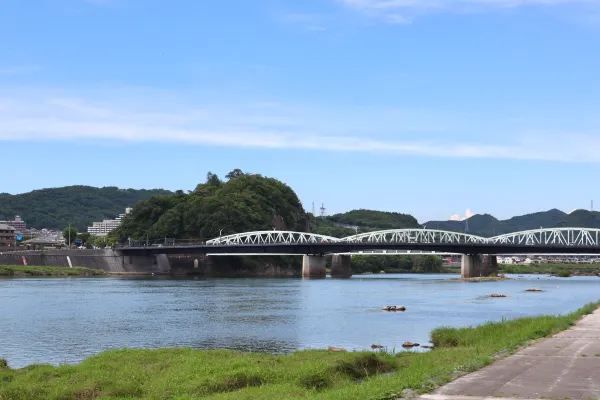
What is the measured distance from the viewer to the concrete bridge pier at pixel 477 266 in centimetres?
14875

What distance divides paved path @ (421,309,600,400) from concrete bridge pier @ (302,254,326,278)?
129 meters

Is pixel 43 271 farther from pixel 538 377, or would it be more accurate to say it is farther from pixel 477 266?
pixel 538 377

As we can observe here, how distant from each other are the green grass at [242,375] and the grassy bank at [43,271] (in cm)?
11697

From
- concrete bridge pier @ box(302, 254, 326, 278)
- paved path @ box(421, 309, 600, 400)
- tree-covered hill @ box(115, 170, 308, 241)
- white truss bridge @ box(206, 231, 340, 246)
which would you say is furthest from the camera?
tree-covered hill @ box(115, 170, 308, 241)

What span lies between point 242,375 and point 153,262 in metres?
149

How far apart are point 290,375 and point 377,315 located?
1381 inches

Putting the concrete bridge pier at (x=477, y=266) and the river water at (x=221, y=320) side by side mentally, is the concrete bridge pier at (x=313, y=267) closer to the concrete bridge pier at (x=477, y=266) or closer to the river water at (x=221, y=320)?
the concrete bridge pier at (x=477, y=266)

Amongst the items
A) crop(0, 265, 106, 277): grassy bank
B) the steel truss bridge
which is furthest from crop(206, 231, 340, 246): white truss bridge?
crop(0, 265, 106, 277): grassy bank

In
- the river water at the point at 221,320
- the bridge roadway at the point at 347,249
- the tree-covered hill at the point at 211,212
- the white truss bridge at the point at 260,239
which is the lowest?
the river water at the point at 221,320

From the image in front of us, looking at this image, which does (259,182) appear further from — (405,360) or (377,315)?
(405,360)

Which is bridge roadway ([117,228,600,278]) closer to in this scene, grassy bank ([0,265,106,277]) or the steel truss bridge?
the steel truss bridge

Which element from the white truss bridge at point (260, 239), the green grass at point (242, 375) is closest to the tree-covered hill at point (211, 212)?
the white truss bridge at point (260, 239)

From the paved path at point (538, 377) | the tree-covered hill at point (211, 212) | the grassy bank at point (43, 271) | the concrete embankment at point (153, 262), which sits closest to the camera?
the paved path at point (538, 377)

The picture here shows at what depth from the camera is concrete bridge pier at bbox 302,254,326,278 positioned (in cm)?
15388
